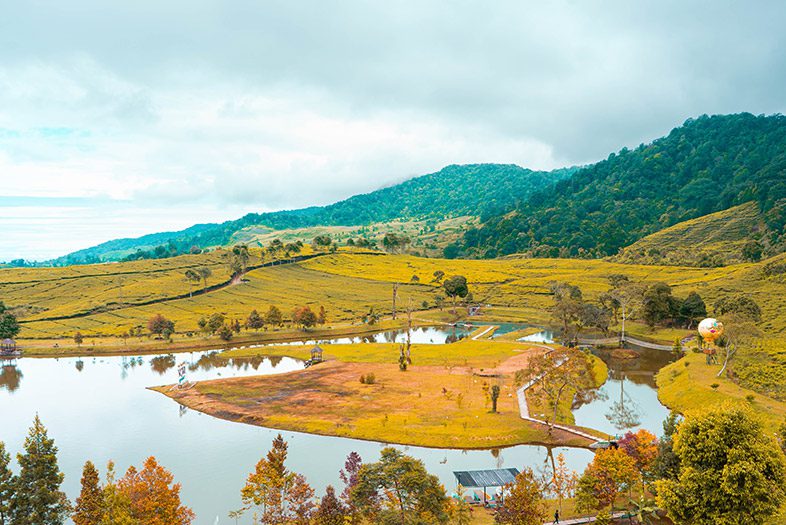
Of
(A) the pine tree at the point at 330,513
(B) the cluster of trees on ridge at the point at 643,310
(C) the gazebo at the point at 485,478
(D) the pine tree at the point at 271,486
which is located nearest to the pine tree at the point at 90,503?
(D) the pine tree at the point at 271,486

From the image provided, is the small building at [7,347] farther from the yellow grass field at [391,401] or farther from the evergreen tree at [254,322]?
the yellow grass field at [391,401]

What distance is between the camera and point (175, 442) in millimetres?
53969

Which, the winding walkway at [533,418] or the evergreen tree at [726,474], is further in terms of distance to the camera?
the winding walkway at [533,418]

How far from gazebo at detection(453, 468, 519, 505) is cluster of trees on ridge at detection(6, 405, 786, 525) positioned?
4.57m

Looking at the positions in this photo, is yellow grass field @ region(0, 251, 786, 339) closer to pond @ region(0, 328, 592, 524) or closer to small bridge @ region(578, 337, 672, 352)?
small bridge @ region(578, 337, 672, 352)

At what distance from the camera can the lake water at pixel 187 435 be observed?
45.6 m

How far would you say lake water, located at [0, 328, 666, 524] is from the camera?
4556 cm

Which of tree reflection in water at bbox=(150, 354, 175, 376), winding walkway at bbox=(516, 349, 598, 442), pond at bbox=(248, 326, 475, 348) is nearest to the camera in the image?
winding walkway at bbox=(516, 349, 598, 442)

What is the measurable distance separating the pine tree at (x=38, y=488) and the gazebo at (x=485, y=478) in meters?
27.7

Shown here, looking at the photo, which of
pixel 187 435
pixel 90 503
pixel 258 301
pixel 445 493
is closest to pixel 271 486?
pixel 90 503

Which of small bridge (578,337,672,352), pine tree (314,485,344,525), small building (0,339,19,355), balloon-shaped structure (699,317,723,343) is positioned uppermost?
small building (0,339,19,355)

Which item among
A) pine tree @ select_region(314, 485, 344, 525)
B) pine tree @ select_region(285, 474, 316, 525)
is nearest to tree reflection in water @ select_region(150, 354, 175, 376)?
pine tree @ select_region(285, 474, 316, 525)

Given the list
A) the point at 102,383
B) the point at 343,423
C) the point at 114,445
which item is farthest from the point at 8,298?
the point at 343,423

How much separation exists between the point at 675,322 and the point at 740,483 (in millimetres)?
88051
